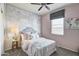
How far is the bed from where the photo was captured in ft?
5.63

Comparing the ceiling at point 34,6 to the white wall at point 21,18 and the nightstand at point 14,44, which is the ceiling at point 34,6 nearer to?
the white wall at point 21,18

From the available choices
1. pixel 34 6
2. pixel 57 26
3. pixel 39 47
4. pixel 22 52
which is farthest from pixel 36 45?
pixel 34 6

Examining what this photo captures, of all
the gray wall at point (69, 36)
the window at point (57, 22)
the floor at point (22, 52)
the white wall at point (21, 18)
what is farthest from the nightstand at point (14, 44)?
the window at point (57, 22)

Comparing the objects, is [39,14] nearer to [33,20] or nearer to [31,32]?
[33,20]

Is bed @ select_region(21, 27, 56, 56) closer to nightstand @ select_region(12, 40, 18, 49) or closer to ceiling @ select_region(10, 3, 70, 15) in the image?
nightstand @ select_region(12, 40, 18, 49)

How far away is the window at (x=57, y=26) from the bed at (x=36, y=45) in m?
0.19

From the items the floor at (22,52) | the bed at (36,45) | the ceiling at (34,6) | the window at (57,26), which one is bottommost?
the floor at (22,52)

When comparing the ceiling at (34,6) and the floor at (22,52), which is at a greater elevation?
the ceiling at (34,6)

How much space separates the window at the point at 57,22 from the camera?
1752 millimetres

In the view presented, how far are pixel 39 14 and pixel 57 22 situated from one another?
Answer: 331 mm

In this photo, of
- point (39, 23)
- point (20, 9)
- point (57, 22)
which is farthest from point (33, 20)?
point (57, 22)

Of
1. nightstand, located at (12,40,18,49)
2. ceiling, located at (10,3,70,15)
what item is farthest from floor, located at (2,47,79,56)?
ceiling, located at (10,3,70,15)

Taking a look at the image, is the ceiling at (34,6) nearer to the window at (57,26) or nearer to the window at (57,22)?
the window at (57,22)

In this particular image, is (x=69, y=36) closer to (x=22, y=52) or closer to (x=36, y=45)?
(x=36, y=45)
